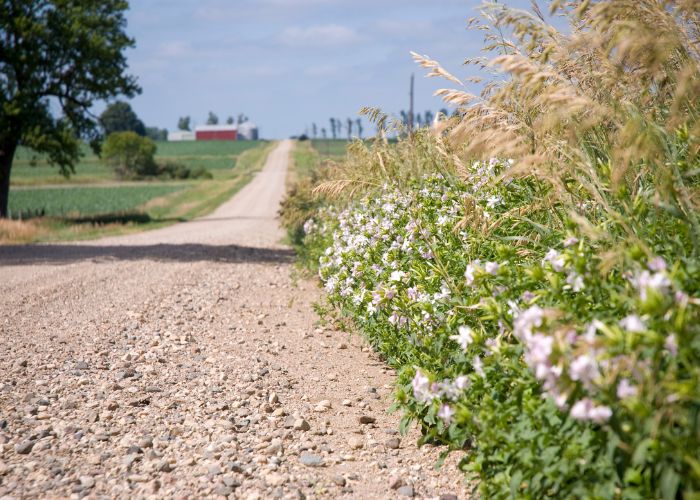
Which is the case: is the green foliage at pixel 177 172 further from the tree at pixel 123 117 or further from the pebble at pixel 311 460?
the tree at pixel 123 117

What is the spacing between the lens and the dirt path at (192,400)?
3.63 m

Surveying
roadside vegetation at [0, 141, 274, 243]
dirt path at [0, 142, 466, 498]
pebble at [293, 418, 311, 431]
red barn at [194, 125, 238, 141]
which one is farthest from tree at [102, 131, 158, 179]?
red barn at [194, 125, 238, 141]

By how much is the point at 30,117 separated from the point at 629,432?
2111 cm

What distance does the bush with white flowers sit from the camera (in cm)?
213

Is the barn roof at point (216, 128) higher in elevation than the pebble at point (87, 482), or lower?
higher

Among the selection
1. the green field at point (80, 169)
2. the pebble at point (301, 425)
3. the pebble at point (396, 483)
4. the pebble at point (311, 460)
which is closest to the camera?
the pebble at point (396, 483)

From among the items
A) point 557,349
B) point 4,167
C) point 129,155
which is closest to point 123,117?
point 129,155

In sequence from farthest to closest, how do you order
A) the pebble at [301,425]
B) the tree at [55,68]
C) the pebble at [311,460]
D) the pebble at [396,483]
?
1. the tree at [55,68]
2. the pebble at [301,425]
3. the pebble at [311,460]
4. the pebble at [396,483]

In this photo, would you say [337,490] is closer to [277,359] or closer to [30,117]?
[277,359]

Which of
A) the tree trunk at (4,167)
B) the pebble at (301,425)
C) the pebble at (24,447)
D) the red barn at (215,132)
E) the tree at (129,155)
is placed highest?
the red barn at (215,132)

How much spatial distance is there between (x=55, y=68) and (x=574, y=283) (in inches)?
841

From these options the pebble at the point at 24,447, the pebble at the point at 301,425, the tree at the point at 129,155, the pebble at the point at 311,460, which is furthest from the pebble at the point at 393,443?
the tree at the point at 129,155

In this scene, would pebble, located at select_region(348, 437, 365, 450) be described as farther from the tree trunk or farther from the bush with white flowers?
the tree trunk

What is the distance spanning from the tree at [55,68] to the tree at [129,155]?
1809 inches
